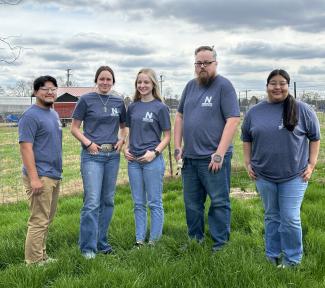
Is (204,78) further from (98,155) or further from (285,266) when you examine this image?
(285,266)

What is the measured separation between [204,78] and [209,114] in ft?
1.23

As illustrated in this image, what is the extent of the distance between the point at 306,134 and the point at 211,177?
101cm

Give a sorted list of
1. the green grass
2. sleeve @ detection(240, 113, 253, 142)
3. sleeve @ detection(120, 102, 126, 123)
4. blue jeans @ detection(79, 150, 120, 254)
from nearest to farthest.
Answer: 1. the green grass
2. sleeve @ detection(240, 113, 253, 142)
3. blue jeans @ detection(79, 150, 120, 254)
4. sleeve @ detection(120, 102, 126, 123)

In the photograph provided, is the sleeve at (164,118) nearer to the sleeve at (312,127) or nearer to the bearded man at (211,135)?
the bearded man at (211,135)

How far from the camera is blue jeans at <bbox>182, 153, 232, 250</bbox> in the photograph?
460 cm

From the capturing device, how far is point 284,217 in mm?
4227

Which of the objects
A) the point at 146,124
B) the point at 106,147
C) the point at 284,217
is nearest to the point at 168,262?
the point at 284,217

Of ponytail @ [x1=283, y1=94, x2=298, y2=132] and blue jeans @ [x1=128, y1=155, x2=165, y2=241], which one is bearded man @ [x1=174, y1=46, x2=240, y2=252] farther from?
ponytail @ [x1=283, y1=94, x2=298, y2=132]

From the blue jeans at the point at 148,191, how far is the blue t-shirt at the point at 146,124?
0.56ft

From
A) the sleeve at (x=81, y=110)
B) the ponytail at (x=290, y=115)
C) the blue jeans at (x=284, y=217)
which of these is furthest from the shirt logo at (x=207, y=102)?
the sleeve at (x=81, y=110)

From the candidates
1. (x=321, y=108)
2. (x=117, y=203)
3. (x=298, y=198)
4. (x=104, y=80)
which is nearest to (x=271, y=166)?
(x=298, y=198)

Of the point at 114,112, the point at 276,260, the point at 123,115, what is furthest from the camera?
the point at 123,115

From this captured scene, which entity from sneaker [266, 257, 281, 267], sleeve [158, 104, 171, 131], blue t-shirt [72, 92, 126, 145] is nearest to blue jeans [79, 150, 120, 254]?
blue t-shirt [72, 92, 126, 145]

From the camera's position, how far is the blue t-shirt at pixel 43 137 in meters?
4.31
